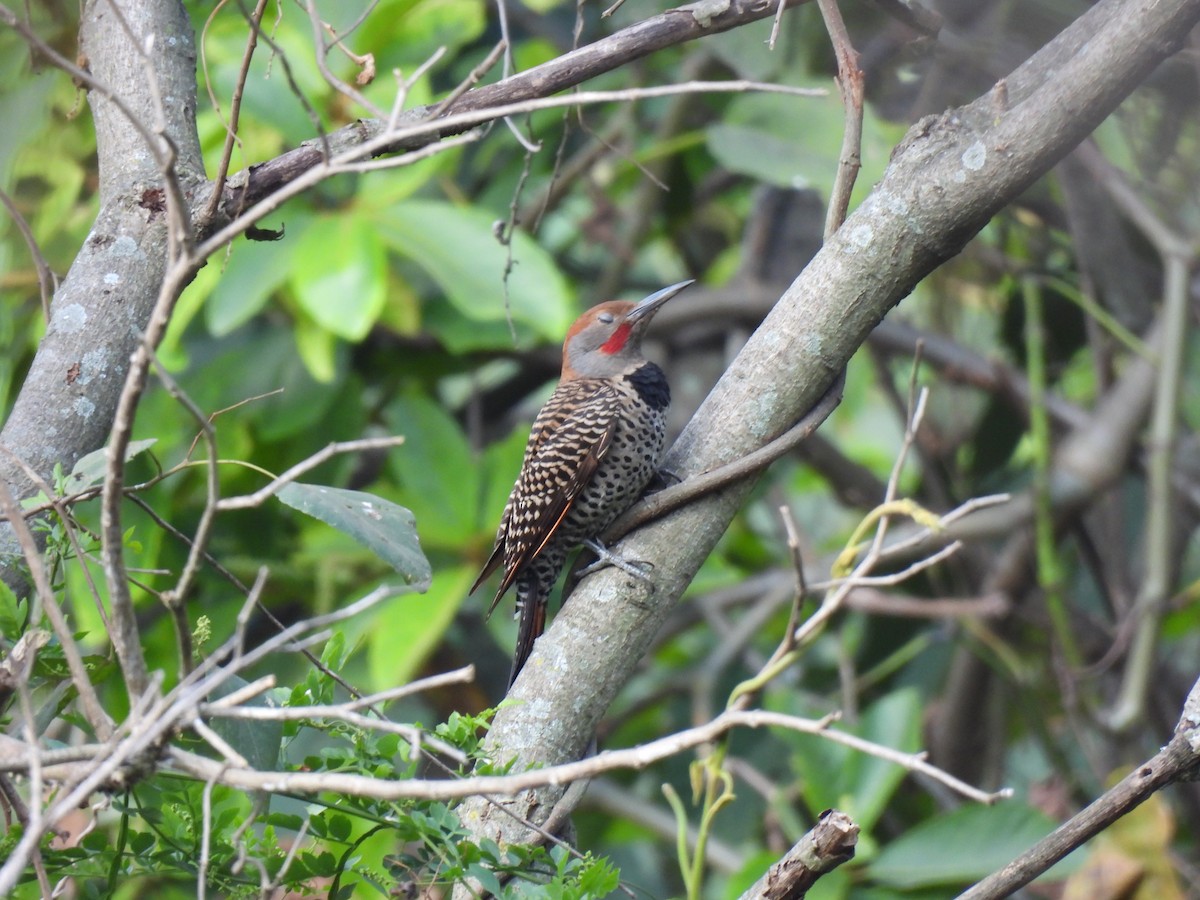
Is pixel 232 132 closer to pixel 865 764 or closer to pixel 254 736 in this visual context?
pixel 254 736

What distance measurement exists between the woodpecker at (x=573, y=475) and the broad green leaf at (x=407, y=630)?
648 millimetres

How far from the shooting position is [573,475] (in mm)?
2502

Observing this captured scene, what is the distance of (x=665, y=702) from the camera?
4.38 metres

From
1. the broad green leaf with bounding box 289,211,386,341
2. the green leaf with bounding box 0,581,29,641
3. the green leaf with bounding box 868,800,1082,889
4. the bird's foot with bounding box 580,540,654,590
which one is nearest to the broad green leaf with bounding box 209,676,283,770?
the green leaf with bounding box 0,581,29,641

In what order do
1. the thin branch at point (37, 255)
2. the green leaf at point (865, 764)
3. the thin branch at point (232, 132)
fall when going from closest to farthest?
the thin branch at point (232, 132) → the thin branch at point (37, 255) → the green leaf at point (865, 764)

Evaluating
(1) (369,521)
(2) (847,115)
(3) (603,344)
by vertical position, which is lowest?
(1) (369,521)

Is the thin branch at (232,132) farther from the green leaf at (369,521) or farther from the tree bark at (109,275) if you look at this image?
the green leaf at (369,521)

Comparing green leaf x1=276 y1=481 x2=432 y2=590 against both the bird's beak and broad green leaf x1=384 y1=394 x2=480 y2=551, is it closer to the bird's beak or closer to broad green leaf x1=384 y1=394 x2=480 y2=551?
the bird's beak

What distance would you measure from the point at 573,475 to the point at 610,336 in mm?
634

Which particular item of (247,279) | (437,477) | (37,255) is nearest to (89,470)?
(37,255)

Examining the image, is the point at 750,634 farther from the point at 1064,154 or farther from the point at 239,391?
the point at 1064,154

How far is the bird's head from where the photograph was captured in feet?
9.79

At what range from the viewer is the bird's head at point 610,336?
298 cm

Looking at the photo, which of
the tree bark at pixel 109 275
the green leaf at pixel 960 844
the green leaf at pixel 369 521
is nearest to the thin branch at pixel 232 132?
the tree bark at pixel 109 275
